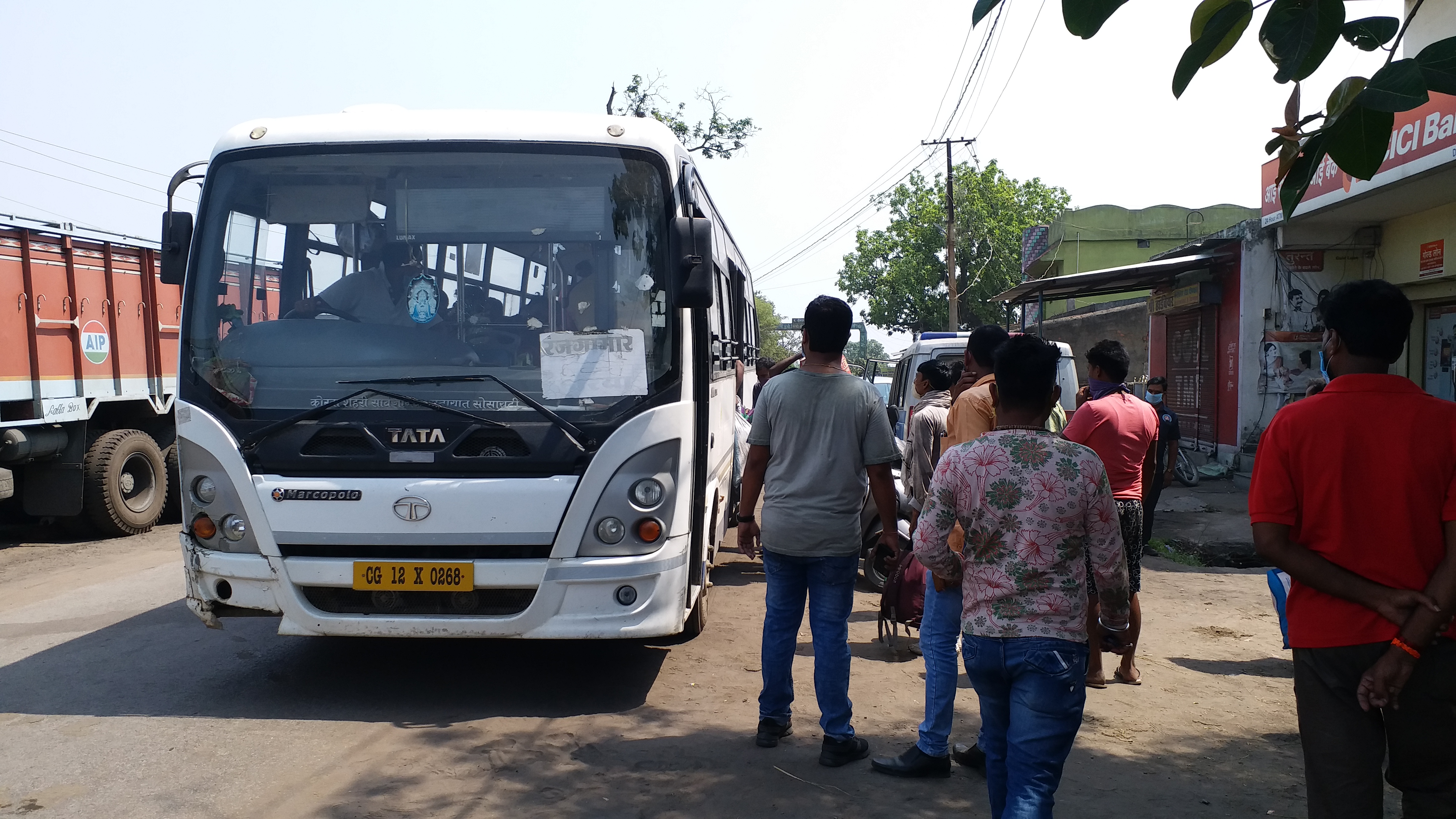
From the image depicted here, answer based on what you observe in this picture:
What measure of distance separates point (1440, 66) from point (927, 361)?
6.32 metres

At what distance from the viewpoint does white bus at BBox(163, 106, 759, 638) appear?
183 inches

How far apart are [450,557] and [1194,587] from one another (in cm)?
621

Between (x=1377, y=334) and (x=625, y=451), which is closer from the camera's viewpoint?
(x=1377, y=334)

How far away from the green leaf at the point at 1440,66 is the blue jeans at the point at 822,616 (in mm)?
2483

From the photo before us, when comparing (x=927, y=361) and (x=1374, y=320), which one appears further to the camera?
(x=927, y=361)

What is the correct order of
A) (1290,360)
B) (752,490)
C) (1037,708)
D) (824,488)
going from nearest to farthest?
(1037,708)
(824,488)
(752,490)
(1290,360)

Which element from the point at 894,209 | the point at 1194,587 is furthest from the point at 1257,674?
the point at 894,209

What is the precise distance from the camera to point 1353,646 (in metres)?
2.59

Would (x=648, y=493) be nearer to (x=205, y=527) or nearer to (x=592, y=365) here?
(x=592, y=365)

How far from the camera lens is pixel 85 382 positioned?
1008 centimetres

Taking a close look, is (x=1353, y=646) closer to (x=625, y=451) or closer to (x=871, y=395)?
(x=871, y=395)

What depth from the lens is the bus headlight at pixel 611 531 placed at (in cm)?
472

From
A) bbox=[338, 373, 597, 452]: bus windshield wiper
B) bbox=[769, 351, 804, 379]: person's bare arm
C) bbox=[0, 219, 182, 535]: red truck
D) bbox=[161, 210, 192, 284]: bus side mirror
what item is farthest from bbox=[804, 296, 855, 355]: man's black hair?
bbox=[0, 219, 182, 535]: red truck

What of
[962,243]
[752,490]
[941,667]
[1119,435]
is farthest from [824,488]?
[962,243]
